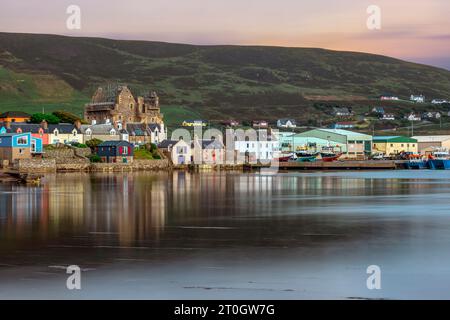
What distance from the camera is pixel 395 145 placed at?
145250 mm

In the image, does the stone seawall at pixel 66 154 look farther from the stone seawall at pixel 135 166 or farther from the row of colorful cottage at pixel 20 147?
the stone seawall at pixel 135 166

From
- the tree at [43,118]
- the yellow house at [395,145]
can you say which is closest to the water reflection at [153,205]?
the tree at [43,118]

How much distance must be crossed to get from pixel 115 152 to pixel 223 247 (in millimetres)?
68561

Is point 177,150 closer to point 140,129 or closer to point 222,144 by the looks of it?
point 222,144

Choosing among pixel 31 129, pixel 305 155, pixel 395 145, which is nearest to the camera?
pixel 31 129

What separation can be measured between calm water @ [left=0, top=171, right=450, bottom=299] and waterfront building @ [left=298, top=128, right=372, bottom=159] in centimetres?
9618

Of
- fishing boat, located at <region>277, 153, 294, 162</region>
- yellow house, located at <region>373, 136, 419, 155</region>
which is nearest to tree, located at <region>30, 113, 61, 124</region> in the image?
fishing boat, located at <region>277, 153, 294, 162</region>

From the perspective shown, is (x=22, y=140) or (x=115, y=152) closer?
(x=22, y=140)

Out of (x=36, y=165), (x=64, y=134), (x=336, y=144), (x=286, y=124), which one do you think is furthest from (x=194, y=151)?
(x=286, y=124)

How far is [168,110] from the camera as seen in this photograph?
7249 inches

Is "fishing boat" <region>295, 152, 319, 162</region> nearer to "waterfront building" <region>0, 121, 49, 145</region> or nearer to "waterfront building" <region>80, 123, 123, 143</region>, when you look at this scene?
"waterfront building" <region>80, 123, 123, 143</region>
